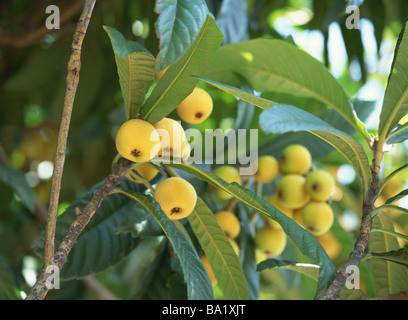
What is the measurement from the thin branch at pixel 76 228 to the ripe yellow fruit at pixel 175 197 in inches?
3.0

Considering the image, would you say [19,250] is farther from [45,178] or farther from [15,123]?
[15,123]

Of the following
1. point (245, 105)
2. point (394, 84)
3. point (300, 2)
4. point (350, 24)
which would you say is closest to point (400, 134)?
point (394, 84)

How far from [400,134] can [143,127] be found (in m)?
0.49

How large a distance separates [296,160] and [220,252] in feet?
1.34

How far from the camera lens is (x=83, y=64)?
2055 mm

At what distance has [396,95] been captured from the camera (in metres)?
0.96

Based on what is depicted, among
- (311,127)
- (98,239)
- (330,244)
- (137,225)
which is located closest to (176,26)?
(311,127)

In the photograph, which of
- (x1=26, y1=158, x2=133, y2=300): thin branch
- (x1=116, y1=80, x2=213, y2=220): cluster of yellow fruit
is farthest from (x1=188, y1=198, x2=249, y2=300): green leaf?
(x1=26, y1=158, x2=133, y2=300): thin branch

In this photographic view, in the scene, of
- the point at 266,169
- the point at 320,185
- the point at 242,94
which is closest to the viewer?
the point at 242,94

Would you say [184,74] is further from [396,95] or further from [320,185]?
[320,185]

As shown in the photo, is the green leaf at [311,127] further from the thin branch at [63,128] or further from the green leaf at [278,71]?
the thin branch at [63,128]

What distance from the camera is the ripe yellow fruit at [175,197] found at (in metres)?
0.90

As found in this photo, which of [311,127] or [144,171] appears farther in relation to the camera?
[144,171]

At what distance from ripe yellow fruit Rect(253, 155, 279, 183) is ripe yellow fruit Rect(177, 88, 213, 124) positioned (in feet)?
1.19
